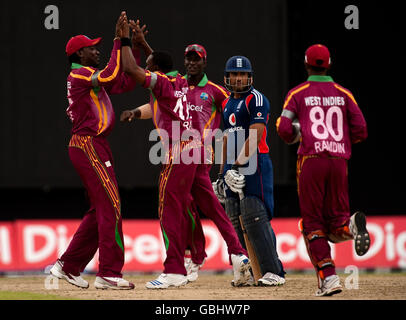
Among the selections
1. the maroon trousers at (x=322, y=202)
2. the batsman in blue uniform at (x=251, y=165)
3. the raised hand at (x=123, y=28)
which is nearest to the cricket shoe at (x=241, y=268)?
the batsman in blue uniform at (x=251, y=165)

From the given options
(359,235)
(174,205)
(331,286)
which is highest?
(174,205)

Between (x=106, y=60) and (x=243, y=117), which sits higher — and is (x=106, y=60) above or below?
above

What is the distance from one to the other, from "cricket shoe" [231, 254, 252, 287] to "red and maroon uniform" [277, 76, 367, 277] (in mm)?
1079

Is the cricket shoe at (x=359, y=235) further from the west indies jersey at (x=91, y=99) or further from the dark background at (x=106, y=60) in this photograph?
the dark background at (x=106, y=60)

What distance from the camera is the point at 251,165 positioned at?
24.1 ft

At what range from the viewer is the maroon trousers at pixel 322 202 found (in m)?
6.35

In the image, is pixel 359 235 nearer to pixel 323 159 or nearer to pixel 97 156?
pixel 323 159

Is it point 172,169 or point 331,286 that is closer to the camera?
point 331,286

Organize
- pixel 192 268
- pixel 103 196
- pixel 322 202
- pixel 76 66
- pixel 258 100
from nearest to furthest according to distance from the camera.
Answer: pixel 322 202, pixel 103 196, pixel 76 66, pixel 258 100, pixel 192 268

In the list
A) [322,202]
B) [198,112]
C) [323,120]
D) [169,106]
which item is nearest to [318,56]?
[323,120]

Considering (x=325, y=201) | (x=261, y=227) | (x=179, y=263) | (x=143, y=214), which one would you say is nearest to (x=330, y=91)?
(x=325, y=201)

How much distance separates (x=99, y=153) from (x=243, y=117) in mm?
1329

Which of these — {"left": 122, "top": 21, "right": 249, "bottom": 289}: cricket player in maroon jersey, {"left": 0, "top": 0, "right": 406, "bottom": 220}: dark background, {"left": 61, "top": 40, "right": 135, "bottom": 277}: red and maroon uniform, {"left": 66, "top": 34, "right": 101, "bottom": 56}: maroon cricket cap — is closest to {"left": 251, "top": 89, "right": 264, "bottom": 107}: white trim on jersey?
{"left": 122, "top": 21, "right": 249, "bottom": 289}: cricket player in maroon jersey

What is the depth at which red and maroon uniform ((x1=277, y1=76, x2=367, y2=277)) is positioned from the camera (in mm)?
6355
